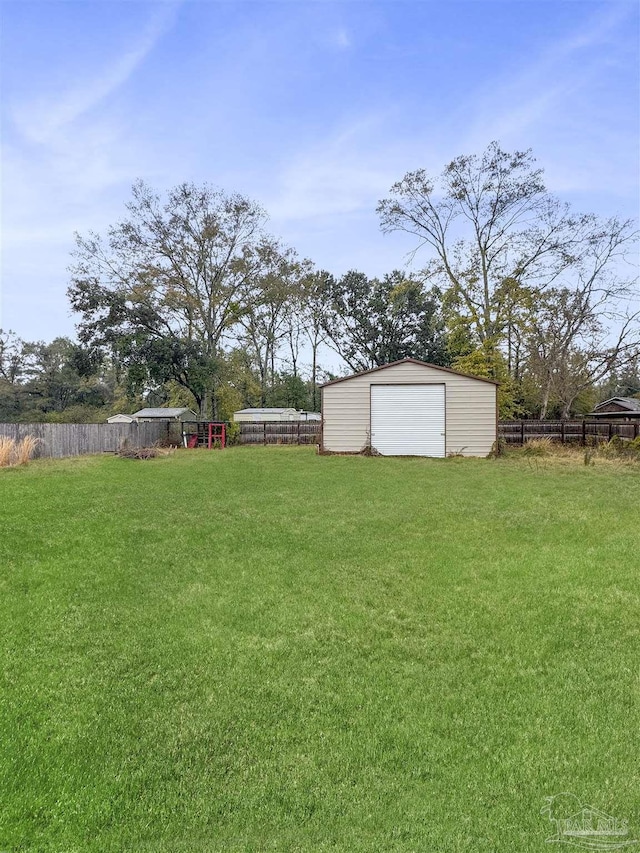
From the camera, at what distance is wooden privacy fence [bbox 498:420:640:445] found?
688 inches

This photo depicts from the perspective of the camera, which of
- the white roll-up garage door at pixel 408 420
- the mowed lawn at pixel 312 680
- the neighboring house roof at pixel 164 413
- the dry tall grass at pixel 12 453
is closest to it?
the mowed lawn at pixel 312 680

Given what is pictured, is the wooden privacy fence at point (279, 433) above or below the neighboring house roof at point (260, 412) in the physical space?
below

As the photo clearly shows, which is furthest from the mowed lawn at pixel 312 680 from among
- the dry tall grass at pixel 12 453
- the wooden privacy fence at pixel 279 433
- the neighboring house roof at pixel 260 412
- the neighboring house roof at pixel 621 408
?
the neighboring house roof at pixel 260 412

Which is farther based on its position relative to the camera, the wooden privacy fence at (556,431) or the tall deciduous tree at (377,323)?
the tall deciduous tree at (377,323)

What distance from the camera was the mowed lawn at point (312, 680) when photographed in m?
1.92

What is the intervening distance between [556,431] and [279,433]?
1150 cm

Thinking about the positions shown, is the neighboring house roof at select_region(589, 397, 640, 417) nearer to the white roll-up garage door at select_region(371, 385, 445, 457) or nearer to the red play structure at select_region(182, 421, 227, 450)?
the white roll-up garage door at select_region(371, 385, 445, 457)

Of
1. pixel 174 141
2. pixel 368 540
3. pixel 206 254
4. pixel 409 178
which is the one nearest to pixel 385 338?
pixel 409 178

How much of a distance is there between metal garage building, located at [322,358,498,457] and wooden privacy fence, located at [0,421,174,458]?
8099mm

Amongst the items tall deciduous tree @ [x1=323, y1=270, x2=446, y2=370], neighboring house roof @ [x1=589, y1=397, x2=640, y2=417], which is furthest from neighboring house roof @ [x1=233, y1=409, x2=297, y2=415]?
neighboring house roof @ [x1=589, y1=397, x2=640, y2=417]

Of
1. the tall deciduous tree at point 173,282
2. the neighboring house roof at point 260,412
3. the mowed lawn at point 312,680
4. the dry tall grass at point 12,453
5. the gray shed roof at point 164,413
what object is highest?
the tall deciduous tree at point 173,282

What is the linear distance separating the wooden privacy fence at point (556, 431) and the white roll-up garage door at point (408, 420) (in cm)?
319

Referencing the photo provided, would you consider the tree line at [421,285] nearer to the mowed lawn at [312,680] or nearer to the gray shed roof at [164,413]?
the gray shed roof at [164,413]

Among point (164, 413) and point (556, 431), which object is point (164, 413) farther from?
point (556, 431)
